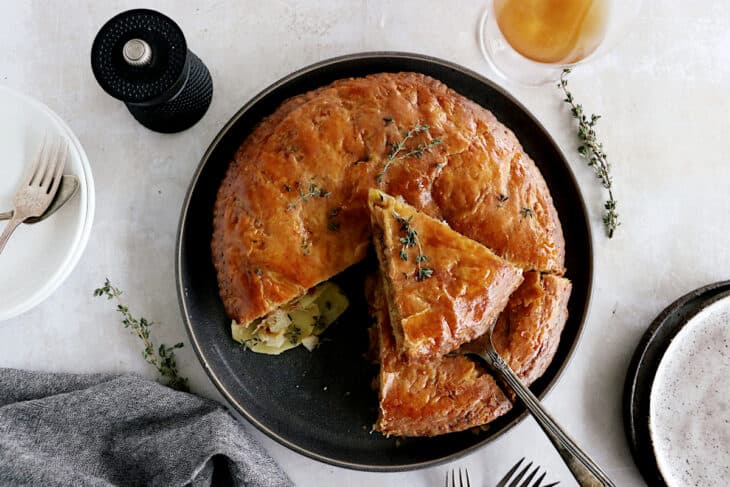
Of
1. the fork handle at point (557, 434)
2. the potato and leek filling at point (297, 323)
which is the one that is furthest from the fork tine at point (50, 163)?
the fork handle at point (557, 434)

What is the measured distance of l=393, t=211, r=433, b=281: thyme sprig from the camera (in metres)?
3.20

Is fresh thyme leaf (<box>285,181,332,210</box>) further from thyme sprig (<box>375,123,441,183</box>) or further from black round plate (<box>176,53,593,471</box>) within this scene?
black round plate (<box>176,53,593,471</box>)

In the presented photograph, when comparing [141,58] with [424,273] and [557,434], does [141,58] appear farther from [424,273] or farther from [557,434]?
[557,434]

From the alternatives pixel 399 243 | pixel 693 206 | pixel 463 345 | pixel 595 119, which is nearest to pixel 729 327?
pixel 693 206

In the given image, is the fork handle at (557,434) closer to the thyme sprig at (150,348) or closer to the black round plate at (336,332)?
the black round plate at (336,332)

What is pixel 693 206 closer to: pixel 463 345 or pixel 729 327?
pixel 729 327

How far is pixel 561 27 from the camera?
3.60m

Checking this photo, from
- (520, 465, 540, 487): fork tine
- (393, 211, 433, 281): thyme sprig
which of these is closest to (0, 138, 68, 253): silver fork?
(393, 211, 433, 281): thyme sprig

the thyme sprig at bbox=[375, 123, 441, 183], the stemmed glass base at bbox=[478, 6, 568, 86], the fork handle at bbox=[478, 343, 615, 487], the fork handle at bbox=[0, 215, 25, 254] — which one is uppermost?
the stemmed glass base at bbox=[478, 6, 568, 86]

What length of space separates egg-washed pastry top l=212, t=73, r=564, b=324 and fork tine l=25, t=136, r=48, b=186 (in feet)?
3.82

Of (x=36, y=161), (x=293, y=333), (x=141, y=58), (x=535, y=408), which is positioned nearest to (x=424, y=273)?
(x=535, y=408)

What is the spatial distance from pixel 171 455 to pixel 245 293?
3.28 feet

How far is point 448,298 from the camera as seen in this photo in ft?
10.4

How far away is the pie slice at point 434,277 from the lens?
319 cm
